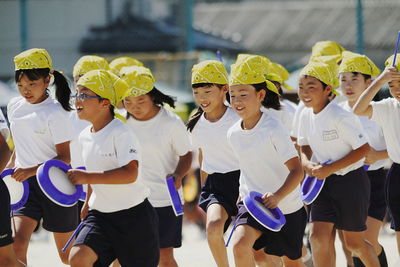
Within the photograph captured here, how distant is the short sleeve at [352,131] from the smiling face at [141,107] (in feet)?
4.98

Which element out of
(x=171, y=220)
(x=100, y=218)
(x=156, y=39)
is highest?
(x=100, y=218)

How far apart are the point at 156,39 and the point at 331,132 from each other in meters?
15.3

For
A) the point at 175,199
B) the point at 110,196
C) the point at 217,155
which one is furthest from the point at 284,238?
the point at 110,196

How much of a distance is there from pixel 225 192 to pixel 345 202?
0.98 meters

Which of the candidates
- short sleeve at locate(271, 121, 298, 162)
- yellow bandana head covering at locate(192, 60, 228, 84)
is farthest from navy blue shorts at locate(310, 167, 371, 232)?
yellow bandana head covering at locate(192, 60, 228, 84)

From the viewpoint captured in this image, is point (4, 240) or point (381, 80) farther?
point (381, 80)

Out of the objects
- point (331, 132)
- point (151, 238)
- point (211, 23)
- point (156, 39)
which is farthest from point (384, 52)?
point (211, 23)

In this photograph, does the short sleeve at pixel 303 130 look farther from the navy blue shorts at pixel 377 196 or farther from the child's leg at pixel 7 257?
the child's leg at pixel 7 257

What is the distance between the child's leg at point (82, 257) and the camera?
20.6 ft

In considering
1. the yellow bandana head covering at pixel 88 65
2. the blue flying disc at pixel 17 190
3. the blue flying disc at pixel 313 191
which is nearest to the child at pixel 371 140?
the blue flying disc at pixel 313 191

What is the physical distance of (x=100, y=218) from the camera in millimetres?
6508

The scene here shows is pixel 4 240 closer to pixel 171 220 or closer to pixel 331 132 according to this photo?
pixel 171 220

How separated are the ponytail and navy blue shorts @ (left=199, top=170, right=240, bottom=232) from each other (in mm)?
1346

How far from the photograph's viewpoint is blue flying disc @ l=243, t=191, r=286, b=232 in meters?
6.66
